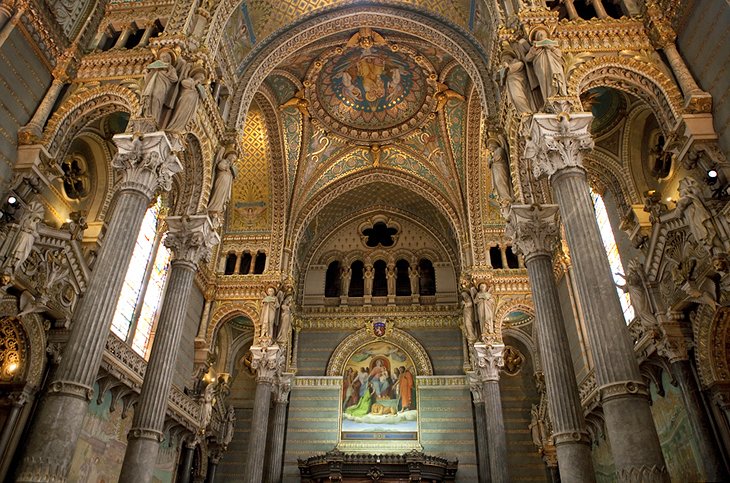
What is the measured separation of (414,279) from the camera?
23406mm

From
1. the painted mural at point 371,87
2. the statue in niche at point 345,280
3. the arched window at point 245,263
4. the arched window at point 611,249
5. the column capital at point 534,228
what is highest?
the painted mural at point 371,87

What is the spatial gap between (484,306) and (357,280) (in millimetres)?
7706

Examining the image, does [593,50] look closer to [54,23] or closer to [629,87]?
[629,87]

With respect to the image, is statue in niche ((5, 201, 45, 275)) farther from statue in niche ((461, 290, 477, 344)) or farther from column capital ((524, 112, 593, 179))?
statue in niche ((461, 290, 477, 344))

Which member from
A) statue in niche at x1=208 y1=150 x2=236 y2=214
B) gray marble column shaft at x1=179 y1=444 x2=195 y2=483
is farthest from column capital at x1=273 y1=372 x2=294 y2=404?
statue in niche at x1=208 y1=150 x2=236 y2=214

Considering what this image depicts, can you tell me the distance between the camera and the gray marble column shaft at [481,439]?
17.8m

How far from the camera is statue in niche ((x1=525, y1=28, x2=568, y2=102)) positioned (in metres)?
9.49

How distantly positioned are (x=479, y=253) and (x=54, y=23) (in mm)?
14172

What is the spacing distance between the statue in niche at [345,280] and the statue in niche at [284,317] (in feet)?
13.9

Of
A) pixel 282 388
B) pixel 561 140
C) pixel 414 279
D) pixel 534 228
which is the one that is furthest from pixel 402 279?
pixel 561 140

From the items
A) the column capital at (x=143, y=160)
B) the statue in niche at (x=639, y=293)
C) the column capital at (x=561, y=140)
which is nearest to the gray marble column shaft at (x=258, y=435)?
the column capital at (x=143, y=160)

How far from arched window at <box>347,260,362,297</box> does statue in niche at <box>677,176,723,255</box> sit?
51.2ft

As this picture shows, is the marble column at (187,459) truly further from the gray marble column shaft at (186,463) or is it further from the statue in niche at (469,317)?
the statue in niche at (469,317)

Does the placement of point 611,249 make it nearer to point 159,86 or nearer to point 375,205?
point 159,86
